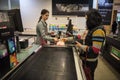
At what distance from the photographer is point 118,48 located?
3.91 metres

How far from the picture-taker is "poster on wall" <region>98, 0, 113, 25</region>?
544 centimetres

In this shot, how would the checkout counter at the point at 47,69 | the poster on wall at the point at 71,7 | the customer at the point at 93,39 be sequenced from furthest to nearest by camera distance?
the poster on wall at the point at 71,7
the customer at the point at 93,39
the checkout counter at the point at 47,69

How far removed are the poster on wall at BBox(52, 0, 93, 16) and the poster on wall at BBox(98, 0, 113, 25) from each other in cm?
56

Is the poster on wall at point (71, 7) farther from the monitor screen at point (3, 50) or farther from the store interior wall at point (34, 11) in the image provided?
the monitor screen at point (3, 50)

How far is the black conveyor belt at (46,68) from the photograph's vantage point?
1346mm

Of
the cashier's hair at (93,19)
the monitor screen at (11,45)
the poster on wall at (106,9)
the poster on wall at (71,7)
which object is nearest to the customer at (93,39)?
the cashier's hair at (93,19)

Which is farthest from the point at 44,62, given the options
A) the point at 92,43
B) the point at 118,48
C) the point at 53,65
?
the point at 118,48

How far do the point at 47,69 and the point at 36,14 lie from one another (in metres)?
4.09

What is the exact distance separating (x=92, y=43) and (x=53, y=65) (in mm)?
645

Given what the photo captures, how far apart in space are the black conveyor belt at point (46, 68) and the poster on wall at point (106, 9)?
4.05 m

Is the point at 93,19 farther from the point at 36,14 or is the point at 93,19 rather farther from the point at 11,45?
the point at 36,14

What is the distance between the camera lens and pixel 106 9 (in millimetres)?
5504

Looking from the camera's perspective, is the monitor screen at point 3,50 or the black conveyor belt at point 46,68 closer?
the monitor screen at point 3,50

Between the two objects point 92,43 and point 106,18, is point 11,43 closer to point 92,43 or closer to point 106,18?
point 92,43
